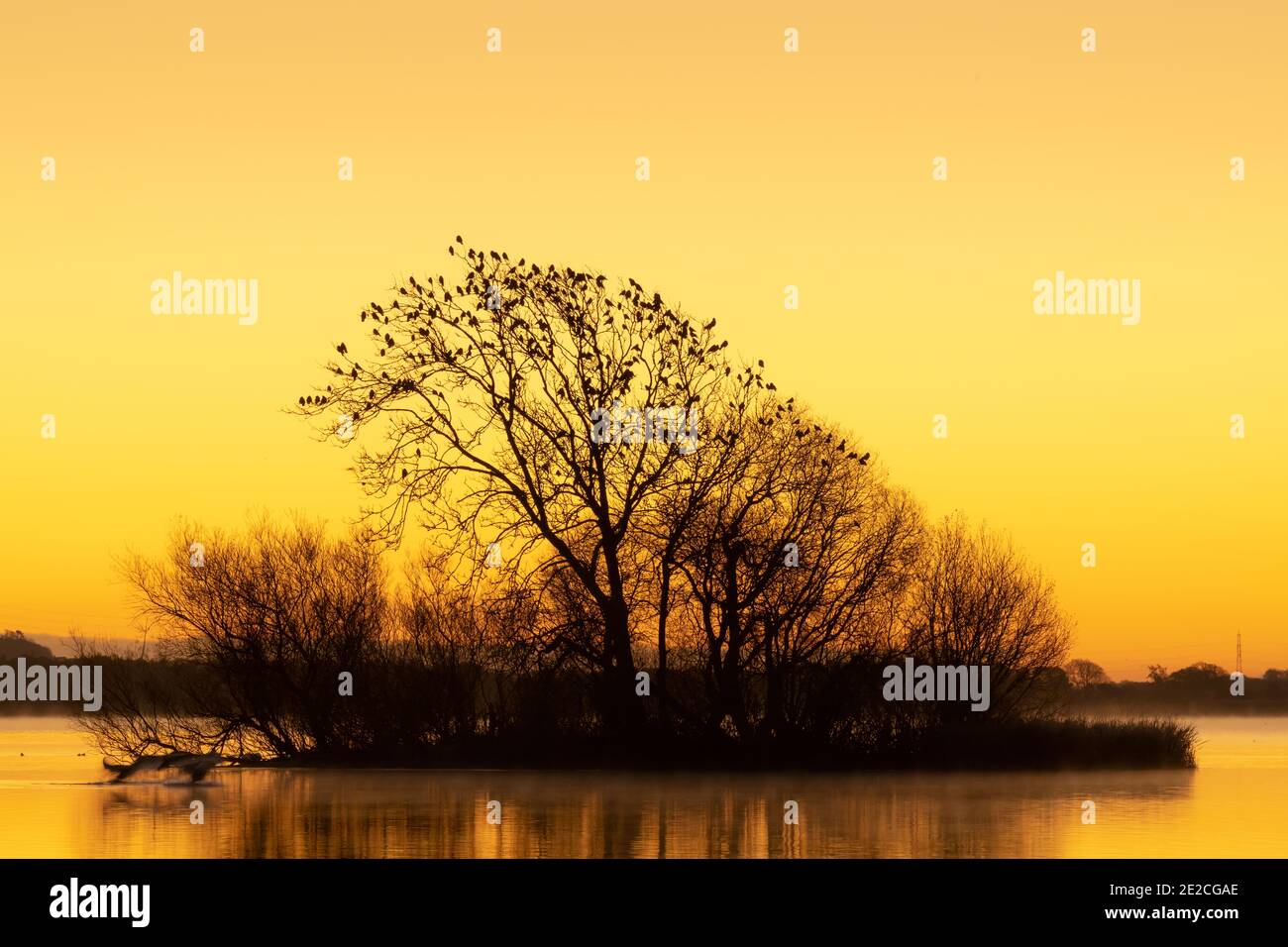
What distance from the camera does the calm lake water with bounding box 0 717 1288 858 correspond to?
80.5ft

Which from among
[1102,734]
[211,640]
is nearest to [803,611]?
[1102,734]

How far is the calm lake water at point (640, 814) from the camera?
966 inches

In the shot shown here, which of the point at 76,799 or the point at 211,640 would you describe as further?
the point at 211,640

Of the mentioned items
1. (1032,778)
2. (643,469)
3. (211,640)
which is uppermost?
(643,469)

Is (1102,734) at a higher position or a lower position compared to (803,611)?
lower

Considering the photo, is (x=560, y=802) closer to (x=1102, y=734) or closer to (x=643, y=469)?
(x=643, y=469)

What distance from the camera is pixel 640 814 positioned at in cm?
2964
